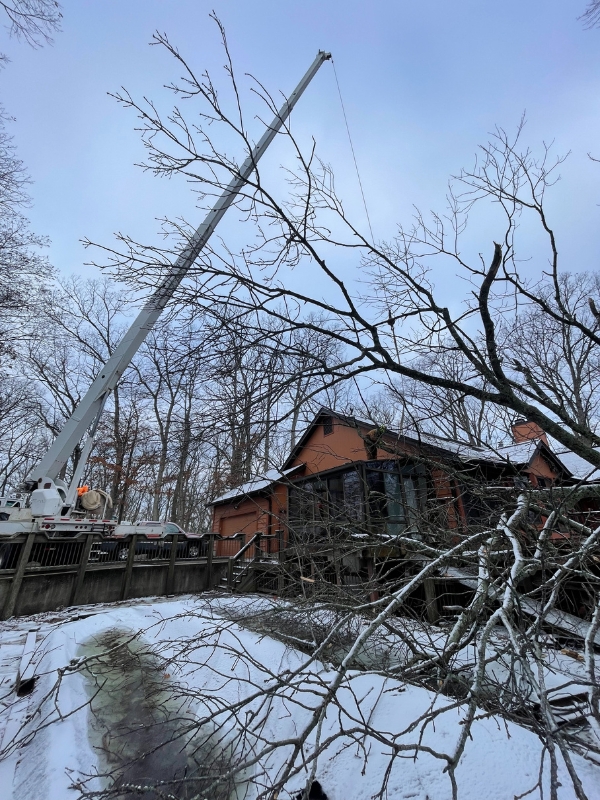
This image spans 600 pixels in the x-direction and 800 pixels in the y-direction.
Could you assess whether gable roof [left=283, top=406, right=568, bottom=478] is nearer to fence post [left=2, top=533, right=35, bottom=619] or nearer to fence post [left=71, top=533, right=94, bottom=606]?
fence post [left=71, top=533, right=94, bottom=606]

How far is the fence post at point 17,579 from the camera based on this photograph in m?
7.57

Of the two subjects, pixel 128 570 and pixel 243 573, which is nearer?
pixel 128 570

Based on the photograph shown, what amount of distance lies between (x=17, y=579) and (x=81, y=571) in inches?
50.6

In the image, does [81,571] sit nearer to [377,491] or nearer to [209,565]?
[209,565]

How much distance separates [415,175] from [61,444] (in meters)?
9.58

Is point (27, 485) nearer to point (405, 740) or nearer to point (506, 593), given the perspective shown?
point (405, 740)

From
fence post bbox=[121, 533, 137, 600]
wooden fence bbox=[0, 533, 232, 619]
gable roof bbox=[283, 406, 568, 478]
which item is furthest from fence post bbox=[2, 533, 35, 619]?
gable roof bbox=[283, 406, 568, 478]

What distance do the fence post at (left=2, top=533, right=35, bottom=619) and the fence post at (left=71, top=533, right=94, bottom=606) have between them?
1138 millimetres

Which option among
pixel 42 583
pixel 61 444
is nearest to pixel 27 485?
pixel 61 444

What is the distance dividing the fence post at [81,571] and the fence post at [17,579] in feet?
3.73

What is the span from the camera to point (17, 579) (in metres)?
7.78

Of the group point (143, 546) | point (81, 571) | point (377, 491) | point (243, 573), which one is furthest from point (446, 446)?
point (81, 571)

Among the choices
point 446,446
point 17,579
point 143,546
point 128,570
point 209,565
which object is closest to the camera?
point 17,579

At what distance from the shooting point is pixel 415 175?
4.63m
